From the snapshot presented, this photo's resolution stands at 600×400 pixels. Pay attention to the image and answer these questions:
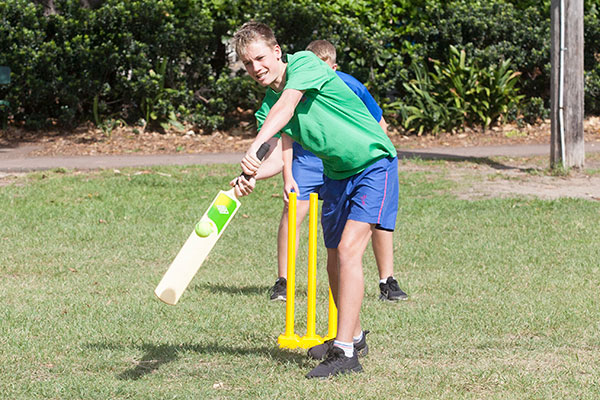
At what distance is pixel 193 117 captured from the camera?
49.1 ft

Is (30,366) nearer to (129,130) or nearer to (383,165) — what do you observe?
(383,165)

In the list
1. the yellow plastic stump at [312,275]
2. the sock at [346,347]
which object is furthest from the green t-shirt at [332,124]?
the sock at [346,347]

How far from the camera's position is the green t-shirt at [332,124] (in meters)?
4.38

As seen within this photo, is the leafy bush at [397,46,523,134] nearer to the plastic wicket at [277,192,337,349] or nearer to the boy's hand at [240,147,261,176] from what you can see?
the plastic wicket at [277,192,337,349]

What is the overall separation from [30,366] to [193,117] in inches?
418

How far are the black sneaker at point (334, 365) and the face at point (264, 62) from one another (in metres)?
1.39

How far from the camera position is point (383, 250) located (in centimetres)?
621

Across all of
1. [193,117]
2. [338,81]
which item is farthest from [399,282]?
[193,117]

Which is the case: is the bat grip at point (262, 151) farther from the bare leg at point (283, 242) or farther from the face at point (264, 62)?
the bare leg at point (283, 242)

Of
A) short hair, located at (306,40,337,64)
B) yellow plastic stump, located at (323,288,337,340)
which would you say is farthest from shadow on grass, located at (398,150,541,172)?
yellow plastic stump, located at (323,288,337,340)

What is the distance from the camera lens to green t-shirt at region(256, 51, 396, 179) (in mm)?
4383

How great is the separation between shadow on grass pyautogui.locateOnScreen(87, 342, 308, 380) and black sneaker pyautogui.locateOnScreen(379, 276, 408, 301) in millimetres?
1388

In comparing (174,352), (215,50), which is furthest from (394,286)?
(215,50)

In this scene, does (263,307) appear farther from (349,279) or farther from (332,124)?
(332,124)
